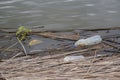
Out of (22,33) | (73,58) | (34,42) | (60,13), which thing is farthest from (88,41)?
(60,13)

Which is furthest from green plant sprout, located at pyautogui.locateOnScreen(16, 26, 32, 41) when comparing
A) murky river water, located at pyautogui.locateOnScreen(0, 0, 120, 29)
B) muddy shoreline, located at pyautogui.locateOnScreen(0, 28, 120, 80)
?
murky river water, located at pyautogui.locateOnScreen(0, 0, 120, 29)

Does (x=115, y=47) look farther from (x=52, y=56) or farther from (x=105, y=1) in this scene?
(x=105, y=1)

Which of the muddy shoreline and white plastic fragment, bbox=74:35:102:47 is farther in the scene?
white plastic fragment, bbox=74:35:102:47

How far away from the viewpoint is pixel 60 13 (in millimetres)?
5215

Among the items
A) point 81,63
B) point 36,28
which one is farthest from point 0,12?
point 81,63

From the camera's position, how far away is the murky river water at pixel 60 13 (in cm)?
494

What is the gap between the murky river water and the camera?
4.94 m

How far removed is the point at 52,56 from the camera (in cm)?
351

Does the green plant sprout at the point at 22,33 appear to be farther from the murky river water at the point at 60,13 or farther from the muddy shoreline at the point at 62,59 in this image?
the murky river water at the point at 60,13

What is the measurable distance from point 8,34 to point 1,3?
149cm

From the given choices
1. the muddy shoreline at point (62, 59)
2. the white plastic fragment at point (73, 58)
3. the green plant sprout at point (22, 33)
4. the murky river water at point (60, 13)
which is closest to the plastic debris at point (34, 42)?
the muddy shoreline at point (62, 59)

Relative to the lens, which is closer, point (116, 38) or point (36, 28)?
point (116, 38)

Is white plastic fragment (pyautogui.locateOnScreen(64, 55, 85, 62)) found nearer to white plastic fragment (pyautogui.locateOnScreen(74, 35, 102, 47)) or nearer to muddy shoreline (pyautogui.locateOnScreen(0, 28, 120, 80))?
muddy shoreline (pyautogui.locateOnScreen(0, 28, 120, 80))

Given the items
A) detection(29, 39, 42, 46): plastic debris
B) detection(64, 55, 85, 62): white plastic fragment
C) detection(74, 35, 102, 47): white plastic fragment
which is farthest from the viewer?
detection(29, 39, 42, 46): plastic debris
